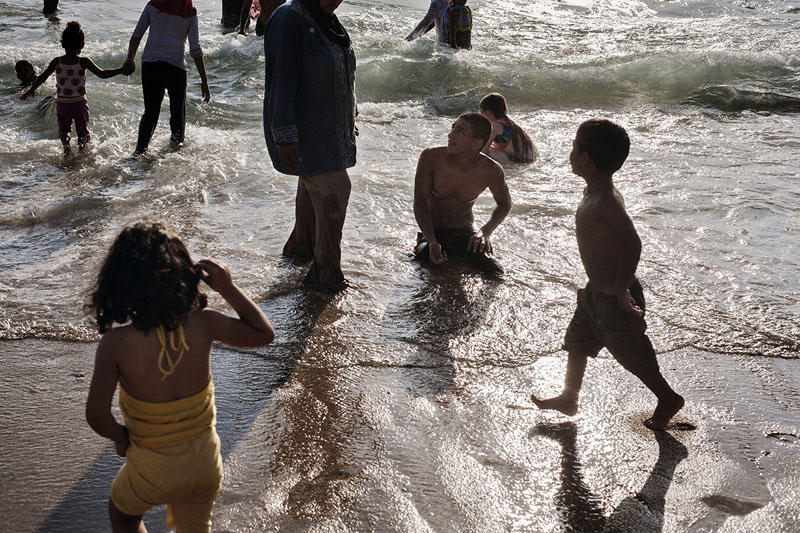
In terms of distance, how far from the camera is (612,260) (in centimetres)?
331

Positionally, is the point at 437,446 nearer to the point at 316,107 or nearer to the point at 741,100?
the point at 316,107

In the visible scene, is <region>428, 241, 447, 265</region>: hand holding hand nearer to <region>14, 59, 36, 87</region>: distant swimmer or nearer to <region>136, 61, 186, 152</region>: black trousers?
<region>136, 61, 186, 152</region>: black trousers

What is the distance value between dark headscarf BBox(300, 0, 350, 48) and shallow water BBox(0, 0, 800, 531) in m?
1.56

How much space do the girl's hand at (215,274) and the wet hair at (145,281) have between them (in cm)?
8

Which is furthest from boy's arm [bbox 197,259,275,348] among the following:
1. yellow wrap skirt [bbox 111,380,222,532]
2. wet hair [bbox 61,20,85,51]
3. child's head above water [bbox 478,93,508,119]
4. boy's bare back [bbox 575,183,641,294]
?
wet hair [bbox 61,20,85,51]

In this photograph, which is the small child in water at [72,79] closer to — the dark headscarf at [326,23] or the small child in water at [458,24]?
the dark headscarf at [326,23]

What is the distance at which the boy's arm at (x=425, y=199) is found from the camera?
5.43 metres

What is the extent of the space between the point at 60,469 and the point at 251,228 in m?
3.23

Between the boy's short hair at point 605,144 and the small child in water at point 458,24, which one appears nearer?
the boy's short hair at point 605,144

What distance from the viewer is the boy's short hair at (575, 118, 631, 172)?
327 centimetres

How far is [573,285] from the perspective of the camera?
518cm

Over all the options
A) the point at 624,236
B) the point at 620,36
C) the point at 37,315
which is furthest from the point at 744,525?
the point at 620,36

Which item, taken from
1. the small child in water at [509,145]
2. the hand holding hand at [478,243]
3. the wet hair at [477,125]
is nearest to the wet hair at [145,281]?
the hand holding hand at [478,243]

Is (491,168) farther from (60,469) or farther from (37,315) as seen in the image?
(60,469)
